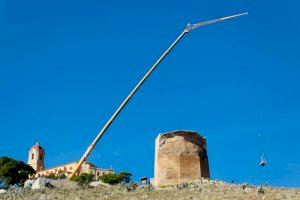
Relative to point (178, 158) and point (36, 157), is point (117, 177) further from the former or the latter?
point (178, 158)

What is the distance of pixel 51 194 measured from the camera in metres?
36.6

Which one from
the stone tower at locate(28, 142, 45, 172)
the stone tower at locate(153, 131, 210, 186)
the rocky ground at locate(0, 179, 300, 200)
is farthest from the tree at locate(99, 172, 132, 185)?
the rocky ground at locate(0, 179, 300, 200)

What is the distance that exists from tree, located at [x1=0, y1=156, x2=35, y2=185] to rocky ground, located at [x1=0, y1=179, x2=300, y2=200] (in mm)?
56627

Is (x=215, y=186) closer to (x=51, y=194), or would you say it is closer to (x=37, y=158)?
(x=51, y=194)

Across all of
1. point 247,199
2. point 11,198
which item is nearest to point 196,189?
point 247,199

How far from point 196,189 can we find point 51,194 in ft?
28.3

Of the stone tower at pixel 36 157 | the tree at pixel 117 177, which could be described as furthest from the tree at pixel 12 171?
the stone tower at pixel 36 157

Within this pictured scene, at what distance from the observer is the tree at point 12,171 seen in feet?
311

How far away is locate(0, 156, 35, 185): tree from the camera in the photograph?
94750 millimetres

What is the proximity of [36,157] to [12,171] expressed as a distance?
2406 inches

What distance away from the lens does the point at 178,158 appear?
41.4 metres

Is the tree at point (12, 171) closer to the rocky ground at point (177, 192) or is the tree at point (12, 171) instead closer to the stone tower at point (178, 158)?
the rocky ground at point (177, 192)

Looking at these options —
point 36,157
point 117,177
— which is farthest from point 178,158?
point 36,157

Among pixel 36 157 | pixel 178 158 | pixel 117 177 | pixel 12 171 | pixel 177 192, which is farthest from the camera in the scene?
pixel 36 157
